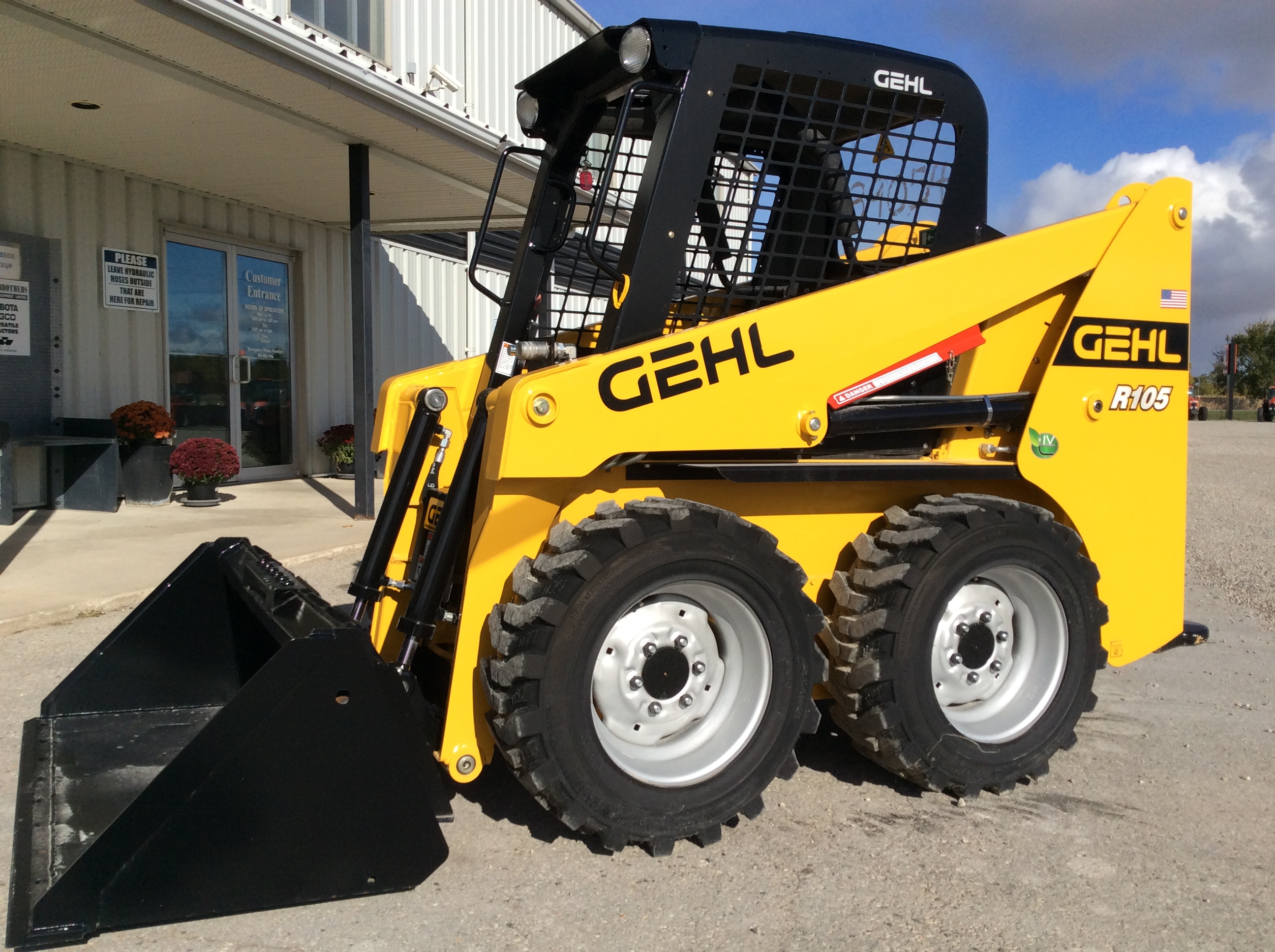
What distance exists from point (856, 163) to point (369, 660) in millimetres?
2411

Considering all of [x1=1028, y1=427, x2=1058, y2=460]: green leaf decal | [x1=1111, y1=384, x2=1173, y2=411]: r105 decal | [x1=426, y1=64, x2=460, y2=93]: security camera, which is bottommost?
[x1=1028, y1=427, x2=1058, y2=460]: green leaf decal

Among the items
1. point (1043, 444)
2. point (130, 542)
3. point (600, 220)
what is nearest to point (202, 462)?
point (130, 542)

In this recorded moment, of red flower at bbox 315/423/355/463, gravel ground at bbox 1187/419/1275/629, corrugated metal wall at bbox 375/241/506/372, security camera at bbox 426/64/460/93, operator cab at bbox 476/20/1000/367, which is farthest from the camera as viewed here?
corrugated metal wall at bbox 375/241/506/372

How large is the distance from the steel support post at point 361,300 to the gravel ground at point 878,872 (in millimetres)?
4782

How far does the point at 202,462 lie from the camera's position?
30.2ft

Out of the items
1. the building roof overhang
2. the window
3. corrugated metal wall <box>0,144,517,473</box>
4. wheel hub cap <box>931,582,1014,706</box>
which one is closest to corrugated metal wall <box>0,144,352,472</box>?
corrugated metal wall <box>0,144,517,473</box>

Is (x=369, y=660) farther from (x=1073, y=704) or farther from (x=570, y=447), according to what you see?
(x=1073, y=704)

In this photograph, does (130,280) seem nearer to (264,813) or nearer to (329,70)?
(329,70)

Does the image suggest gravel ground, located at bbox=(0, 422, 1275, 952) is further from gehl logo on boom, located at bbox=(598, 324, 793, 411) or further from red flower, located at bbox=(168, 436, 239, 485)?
red flower, located at bbox=(168, 436, 239, 485)

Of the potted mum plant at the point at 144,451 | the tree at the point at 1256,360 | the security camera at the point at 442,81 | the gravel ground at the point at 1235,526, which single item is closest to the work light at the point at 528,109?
the gravel ground at the point at 1235,526

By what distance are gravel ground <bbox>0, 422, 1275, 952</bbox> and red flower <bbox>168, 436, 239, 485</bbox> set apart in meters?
5.27

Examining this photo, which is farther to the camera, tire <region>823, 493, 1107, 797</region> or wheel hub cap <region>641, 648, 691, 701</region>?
tire <region>823, 493, 1107, 797</region>

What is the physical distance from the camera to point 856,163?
139 inches

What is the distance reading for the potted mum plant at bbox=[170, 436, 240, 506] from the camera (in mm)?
9188
